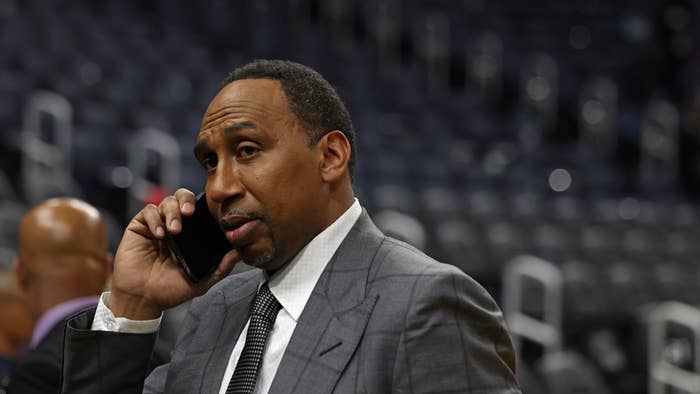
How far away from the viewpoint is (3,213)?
237 inches

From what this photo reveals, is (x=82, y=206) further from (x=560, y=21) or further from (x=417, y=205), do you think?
(x=560, y=21)

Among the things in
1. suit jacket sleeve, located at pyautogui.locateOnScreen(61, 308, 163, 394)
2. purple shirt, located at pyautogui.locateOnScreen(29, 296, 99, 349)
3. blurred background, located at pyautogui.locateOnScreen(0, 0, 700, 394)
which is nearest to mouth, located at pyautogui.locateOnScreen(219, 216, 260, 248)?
suit jacket sleeve, located at pyautogui.locateOnScreen(61, 308, 163, 394)

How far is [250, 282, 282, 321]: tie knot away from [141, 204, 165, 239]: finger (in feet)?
0.77

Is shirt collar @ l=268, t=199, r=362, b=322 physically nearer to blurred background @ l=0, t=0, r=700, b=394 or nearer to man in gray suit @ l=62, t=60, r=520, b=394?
man in gray suit @ l=62, t=60, r=520, b=394

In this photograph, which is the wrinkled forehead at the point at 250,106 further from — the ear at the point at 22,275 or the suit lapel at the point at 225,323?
the ear at the point at 22,275

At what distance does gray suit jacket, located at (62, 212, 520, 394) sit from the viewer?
1.79 meters

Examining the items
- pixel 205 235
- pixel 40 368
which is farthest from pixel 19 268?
pixel 205 235

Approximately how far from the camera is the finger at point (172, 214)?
2109mm

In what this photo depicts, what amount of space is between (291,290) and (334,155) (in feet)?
0.87

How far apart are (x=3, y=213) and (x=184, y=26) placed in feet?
19.8

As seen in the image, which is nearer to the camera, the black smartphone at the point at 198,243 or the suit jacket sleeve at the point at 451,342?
the suit jacket sleeve at the point at 451,342

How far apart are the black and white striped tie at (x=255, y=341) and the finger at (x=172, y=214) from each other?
0.20 metres

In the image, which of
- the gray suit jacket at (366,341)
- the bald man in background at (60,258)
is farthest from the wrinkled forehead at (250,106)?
the bald man in background at (60,258)

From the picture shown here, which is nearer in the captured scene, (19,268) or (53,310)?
(53,310)
